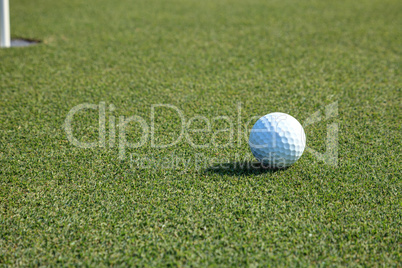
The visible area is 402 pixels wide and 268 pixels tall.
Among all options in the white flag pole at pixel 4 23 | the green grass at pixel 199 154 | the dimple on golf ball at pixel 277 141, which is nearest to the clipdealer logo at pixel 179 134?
the green grass at pixel 199 154

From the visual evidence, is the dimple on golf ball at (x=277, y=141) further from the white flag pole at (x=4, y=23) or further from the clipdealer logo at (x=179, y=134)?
the white flag pole at (x=4, y=23)

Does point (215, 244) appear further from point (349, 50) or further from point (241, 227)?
point (349, 50)

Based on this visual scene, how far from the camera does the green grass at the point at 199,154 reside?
228 centimetres

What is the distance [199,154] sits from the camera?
127 inches

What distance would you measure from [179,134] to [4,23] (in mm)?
3801

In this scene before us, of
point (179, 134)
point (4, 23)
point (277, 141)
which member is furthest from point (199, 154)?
point (4, 23)

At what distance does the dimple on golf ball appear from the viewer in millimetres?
2855

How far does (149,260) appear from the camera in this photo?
85.0 inches

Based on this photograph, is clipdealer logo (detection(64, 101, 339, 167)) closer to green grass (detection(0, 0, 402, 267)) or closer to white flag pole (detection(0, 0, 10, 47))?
green grass (detection(0, 0, 402, 267))

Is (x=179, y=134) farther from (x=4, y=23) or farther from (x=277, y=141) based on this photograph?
(x=4, y=23)

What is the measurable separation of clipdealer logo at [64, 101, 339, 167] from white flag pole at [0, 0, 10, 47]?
8.57 feet

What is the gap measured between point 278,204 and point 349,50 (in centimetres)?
392

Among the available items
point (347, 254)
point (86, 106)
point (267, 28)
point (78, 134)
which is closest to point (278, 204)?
point (347, 254)

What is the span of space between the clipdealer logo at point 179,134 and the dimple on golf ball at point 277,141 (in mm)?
388
